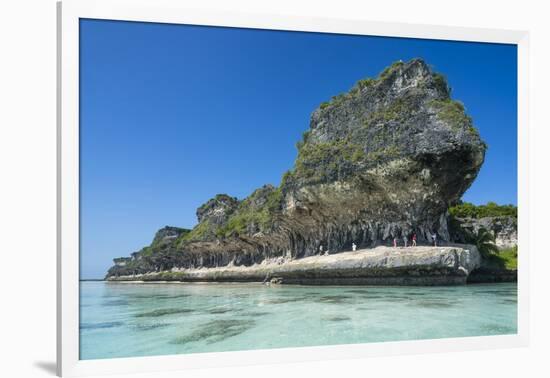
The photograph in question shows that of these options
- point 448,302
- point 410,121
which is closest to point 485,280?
point 410,121

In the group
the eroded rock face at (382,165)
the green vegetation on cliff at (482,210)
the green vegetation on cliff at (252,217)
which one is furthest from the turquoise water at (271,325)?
the green vegetation on cliff at (252,217)

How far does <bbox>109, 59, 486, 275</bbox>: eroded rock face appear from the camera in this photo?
1652cm

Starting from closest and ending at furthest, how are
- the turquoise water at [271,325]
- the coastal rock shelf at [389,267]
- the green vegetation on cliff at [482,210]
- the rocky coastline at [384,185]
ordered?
the turquoise water at [271,325]
the coastal rock shelf at [389,267]
the rocky coastline at [384,185]
the green vegetation on cliff at [482,210]

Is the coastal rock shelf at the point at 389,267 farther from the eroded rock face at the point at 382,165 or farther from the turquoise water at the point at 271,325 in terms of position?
the turquoise water at the point at 271,325

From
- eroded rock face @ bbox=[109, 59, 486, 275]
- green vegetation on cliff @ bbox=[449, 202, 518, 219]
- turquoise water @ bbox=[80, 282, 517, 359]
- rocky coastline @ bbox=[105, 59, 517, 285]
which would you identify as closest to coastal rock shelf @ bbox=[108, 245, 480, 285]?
rocky coastline @ bbox=[105, 59, 517, 285]

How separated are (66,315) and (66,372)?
2.35ft

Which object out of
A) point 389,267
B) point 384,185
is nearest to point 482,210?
point 384,185

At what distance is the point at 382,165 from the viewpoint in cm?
1770

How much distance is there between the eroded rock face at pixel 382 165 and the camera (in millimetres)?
16516

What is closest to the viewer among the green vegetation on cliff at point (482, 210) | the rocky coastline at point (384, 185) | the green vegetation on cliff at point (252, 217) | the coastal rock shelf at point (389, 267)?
the coastal rock shelf at point (389, 267)

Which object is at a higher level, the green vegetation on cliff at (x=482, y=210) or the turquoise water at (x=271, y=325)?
the green vegetation on cliff at (x=482, y=210)

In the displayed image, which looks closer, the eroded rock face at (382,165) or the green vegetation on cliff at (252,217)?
the eroded rock face at (382,165)

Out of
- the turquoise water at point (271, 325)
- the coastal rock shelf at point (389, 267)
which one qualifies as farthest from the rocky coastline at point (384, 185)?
the turquoise water at point (271, 325)

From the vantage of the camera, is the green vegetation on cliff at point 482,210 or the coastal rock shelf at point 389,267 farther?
the green vegetation on cliff at point 482,210
